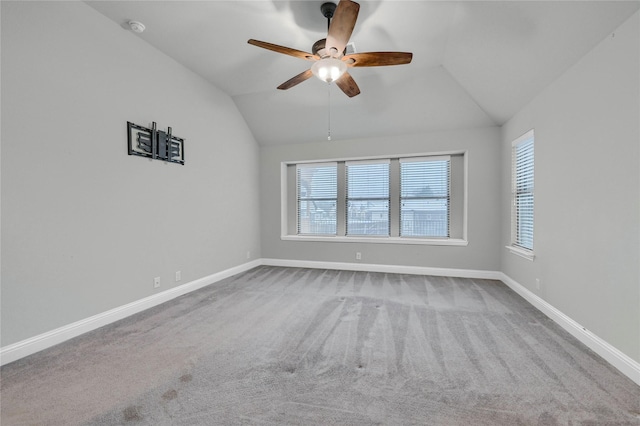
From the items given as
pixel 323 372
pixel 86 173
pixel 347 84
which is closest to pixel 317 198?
pixel 347 84

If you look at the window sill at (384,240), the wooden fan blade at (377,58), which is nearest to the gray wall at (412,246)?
the window sill at (384,240)

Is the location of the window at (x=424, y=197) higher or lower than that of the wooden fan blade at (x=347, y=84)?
lower

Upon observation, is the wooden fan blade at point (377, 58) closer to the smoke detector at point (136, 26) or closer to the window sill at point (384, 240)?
the smoke detector at point (136, 26)

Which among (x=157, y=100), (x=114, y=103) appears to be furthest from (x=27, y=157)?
(x=157, y=100)

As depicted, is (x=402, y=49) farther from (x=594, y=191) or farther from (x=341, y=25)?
(x=594, y=191)

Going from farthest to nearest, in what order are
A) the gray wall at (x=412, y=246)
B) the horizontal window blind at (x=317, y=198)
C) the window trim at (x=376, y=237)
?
the horizontal window blind at (x=317, y=198)
the window trim at (x=376, y=237)
the gray wall at (x=412, y=246)

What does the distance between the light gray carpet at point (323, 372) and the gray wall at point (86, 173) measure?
1.60ft

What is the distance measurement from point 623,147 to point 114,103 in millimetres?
4423

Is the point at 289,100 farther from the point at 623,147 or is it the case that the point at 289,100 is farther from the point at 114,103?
the point at 623,147

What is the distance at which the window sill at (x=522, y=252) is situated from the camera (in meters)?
3.20

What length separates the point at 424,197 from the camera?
4.84m

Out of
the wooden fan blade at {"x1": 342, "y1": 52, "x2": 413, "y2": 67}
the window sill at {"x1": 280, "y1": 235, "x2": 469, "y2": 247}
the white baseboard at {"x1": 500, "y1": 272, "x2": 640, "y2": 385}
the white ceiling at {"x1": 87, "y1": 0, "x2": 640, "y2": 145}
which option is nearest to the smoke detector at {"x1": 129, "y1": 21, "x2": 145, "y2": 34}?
the white ceiling at {"x1": 87, "y1": 0, "x2": 640, "y2": 145}

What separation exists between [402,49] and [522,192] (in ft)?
8.15

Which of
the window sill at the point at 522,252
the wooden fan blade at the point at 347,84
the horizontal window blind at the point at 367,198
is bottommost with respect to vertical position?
the window sill at the point at 522,252
